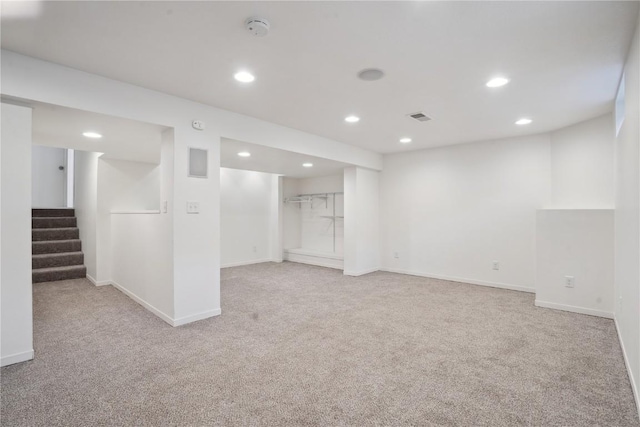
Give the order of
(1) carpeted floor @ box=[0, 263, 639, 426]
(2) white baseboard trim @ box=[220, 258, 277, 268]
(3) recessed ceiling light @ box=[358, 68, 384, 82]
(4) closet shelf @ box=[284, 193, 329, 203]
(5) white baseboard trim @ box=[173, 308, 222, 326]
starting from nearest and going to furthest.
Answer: (1) carpeted floor @ box=[0, 263, 639, 426]
(3) recessed ceiling light @ box=[358, 68, 384, 82]
(5) white baseboard trim @ box=[173, 308, 222, 326]
(2) white baseboard trim @ box=[220, 258, 277, 268]
(4) closet shelf @ box=[284, 193, 329, 203]

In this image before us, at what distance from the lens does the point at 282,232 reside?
24.1 ft

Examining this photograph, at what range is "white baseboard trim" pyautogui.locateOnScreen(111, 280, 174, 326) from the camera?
3244mm

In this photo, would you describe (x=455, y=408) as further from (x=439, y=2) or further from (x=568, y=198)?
→ (x=568, y=198)

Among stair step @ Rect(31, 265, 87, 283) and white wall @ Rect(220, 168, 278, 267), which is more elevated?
white wall @ Rect(220, 168, 278, 267)

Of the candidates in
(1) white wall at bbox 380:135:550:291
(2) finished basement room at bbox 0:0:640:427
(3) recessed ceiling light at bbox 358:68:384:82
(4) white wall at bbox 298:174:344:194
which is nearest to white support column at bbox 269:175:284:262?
(4) white wall at bbox 298:174:344:194

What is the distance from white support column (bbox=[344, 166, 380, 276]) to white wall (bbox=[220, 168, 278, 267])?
7.67 ft

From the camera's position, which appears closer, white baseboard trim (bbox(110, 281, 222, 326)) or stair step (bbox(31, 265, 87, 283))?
white baseboard trim (bbox(110, 281, 222, 326))

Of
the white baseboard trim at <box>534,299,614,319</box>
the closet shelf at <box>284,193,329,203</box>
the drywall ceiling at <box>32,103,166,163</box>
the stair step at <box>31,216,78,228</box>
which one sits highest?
the drywall ceiling at <box>32,103,166,163</box>

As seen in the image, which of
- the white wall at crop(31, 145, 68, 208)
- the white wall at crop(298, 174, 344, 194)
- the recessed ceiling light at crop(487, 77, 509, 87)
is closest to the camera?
the recessed ceiling light at crop(487, 77, 509, 87)

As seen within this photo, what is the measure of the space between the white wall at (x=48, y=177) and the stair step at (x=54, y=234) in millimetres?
2489

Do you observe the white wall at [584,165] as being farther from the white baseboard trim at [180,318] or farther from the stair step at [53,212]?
the stair step at [53,212]

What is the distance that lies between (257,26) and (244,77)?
0.82m

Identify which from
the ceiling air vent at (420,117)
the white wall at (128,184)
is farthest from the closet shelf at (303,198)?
the ceiling air vent at (420,117)

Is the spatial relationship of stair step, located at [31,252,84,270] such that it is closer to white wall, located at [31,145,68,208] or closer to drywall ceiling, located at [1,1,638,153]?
white wall, located at [31,145,68,208]
